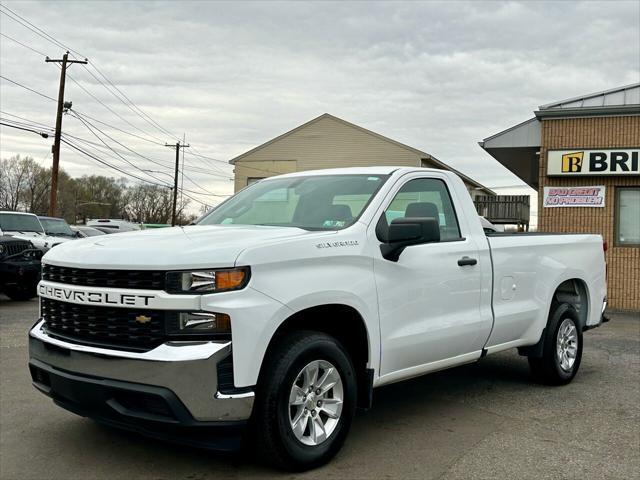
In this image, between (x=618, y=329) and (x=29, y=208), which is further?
(x=29, y=208)

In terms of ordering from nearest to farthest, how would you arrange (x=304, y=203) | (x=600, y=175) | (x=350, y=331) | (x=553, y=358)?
(x=350, y=331), (x=304, y=203), (x=553, y=358), (x=600, y=175)

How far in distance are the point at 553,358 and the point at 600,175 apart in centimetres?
815

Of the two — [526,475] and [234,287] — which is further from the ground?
[234,287]

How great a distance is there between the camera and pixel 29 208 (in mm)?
94375

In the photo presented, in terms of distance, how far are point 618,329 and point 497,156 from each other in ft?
23.4

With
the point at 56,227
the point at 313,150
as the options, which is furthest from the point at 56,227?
the point at 313,150

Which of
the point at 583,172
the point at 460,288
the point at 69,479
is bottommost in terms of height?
the point at 69,479

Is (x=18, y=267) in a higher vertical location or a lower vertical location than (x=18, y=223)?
lower

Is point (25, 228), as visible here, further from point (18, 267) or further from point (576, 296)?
point (576, 296)

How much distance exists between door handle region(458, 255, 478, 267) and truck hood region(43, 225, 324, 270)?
1394mm

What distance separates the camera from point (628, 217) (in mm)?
13414

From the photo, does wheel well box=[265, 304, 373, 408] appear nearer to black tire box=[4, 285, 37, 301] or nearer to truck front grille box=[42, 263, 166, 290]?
truck front grille box=[42, 263, 166, 290]

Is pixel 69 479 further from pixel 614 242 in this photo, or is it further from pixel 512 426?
pixel 614 242

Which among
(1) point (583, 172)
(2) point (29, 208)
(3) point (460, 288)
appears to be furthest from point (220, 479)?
(2) point (29, 208)
